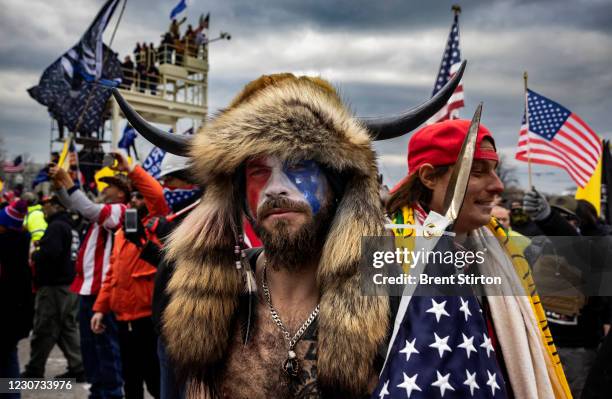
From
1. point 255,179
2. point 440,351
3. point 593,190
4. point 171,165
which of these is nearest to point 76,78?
point 171,165

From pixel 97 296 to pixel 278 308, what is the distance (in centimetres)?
385

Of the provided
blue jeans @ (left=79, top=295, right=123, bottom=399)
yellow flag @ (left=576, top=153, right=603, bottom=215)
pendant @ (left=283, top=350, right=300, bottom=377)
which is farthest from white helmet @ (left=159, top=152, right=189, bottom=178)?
yellow flag @ (left=576, top=153, right=603, bottom=215)

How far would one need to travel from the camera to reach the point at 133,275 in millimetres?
4961

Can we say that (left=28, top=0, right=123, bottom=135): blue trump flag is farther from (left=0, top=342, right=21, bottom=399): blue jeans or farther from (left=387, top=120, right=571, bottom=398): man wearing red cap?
(left=387, top=120, right=571, bottom=398): man wearing red cap

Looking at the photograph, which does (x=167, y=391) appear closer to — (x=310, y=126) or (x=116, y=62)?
(x=310, y=126)

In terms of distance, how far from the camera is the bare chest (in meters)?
1.91

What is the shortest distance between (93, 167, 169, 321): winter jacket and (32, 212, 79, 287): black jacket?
2.02 meters

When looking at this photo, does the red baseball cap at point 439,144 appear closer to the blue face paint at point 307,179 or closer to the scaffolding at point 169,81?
the blue face paint at point 307,179

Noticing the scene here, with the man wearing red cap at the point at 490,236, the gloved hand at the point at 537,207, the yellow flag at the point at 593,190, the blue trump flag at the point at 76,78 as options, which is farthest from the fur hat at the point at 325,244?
the blue trump flag at the point at 76,78

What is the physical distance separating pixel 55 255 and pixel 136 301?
8.05 feet

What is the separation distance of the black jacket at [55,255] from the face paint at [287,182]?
5.60 meters

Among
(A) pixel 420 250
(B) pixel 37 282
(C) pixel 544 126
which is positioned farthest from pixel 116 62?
(A) pixel 420 250

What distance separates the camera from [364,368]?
1.79m

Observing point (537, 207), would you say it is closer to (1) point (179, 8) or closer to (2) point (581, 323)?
(2) point (581, 323)
